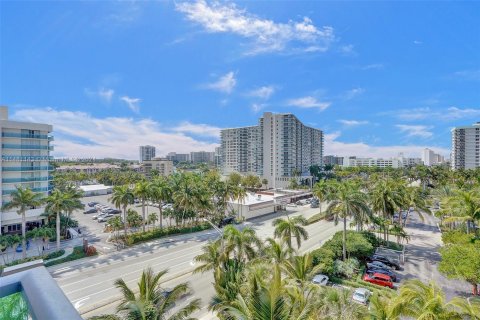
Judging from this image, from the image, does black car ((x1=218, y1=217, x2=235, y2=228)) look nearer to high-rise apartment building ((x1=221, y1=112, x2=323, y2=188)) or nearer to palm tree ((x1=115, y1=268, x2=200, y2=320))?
palm tree ((x1=115, y1=268, x2=200, y2=320))

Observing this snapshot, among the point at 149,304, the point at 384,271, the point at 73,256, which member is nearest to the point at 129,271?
the point at 73,256

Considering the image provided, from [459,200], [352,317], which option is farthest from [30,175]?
[459,200]

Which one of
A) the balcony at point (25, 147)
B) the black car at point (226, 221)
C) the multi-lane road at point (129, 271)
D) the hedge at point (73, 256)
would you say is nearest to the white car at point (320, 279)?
the multi-lane road at point (129, 271)

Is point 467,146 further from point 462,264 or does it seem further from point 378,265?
point 462,264

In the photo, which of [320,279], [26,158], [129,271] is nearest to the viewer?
[320,279]

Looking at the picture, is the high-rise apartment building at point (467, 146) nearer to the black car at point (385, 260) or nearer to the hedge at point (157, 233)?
the black car at point (385, 260)

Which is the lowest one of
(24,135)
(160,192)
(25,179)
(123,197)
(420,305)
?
(420,305)

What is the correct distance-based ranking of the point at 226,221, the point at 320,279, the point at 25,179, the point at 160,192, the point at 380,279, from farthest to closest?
the point at 226,221 < the point at 25,179 < the point at 160,192 < the point at 380,279 < the point at 320,279
